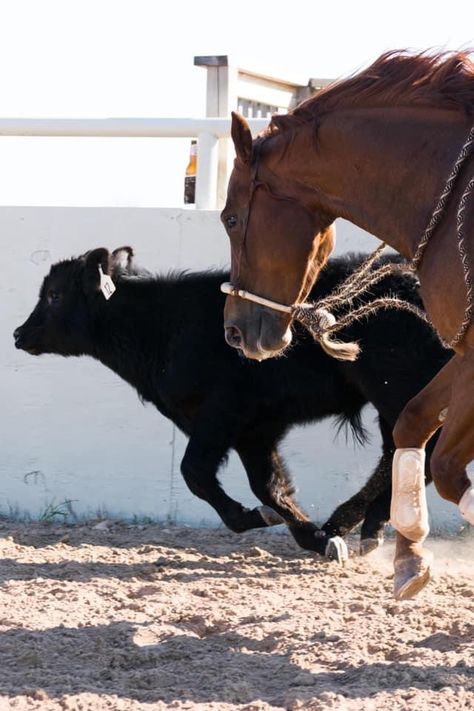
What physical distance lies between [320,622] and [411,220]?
1.78 m

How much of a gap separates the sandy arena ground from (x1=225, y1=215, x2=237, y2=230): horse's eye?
1639mm

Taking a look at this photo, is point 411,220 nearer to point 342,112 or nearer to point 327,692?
point 342,112

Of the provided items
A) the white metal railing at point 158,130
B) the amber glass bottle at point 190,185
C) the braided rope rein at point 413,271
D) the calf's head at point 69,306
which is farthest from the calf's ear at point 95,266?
the braided rope rein at point 413,271

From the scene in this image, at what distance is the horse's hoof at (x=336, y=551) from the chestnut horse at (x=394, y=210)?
1864 millimetres

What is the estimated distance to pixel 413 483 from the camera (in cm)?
451

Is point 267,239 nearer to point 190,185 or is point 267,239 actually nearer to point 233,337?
point 233,337

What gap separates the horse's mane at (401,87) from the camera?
13.7 ft

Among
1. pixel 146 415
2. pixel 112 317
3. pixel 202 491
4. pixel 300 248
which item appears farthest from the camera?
pixel 146 415

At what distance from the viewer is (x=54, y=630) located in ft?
15.8

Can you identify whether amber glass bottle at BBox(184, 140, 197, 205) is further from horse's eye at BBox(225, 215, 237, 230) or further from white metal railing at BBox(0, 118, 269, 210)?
horse's eye at BBox(225, 215, 237, 230)

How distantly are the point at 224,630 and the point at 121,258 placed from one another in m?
3.16

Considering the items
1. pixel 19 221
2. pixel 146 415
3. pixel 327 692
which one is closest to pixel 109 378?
pixel 146 415

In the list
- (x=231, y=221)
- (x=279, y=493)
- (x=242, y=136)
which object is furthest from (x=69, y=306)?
(x=242, y=136)

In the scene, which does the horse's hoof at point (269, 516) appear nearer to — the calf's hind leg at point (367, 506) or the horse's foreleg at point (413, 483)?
the calf's hind leg at point (367, 506)
